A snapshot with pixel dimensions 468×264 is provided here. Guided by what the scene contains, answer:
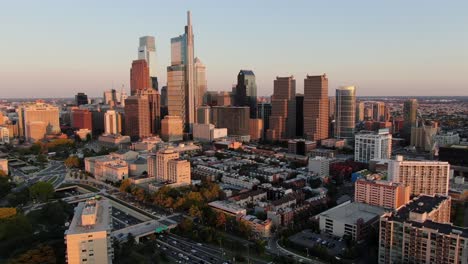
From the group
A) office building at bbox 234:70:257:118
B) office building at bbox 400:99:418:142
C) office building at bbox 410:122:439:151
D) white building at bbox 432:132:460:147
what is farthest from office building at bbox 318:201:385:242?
office building at bbox 234:70:257:118

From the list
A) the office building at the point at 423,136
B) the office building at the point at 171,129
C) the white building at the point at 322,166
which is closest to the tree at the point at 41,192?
the white building at the point at 322,166

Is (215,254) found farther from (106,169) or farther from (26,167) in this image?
(26,167)

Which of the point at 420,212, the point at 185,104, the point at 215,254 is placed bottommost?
the point at 215,254

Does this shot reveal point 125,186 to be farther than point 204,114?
No

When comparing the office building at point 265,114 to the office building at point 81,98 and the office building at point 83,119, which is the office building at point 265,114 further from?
the office building at point 81,98

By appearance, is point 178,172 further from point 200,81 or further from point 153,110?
point 200,81

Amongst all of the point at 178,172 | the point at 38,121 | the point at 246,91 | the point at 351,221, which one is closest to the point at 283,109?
the point at 246,91

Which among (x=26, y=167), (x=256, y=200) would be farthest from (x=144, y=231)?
(x=26, y=167)
